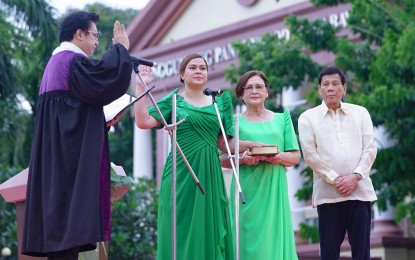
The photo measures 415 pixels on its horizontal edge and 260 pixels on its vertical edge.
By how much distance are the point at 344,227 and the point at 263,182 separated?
0.74m

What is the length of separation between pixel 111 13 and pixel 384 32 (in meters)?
24.0

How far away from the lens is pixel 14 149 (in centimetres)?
2114

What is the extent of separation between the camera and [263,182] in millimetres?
9648

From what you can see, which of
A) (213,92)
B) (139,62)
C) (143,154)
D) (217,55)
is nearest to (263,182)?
(213,92)

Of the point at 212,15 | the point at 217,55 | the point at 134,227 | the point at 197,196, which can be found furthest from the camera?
the point at 212,15

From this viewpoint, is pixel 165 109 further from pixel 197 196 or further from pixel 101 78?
pixel 101 78

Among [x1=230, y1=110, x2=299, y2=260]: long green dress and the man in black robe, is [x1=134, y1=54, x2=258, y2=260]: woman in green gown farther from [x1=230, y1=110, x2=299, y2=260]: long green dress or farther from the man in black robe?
the man in black robe

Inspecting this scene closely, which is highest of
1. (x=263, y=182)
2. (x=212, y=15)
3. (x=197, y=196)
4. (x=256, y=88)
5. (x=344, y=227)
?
(x=212, y=15)

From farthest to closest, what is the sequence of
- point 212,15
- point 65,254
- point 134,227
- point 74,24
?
point 212,15 < point 134,227 < point 74,24 < point 65,254

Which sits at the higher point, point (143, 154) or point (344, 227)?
point (143, 154)

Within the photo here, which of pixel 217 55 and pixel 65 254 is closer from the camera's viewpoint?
pixel 65 254

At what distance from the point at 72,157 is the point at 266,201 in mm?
2525

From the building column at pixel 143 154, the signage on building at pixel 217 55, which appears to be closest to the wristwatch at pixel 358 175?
the signage on building at pixel 217 55

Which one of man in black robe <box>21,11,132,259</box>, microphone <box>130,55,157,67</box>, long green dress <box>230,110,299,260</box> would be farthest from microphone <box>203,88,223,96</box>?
man in black robe <box>21,11,132,259</box>
